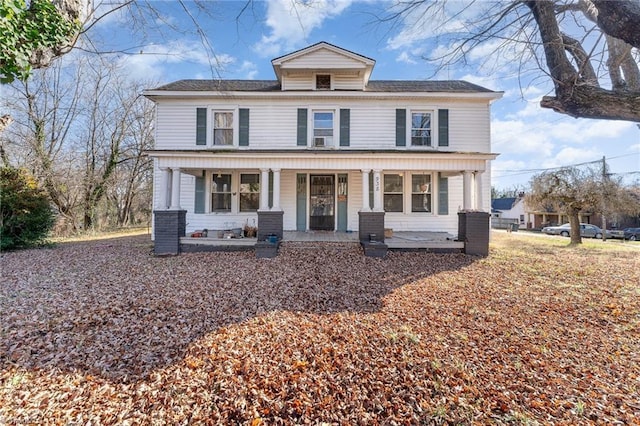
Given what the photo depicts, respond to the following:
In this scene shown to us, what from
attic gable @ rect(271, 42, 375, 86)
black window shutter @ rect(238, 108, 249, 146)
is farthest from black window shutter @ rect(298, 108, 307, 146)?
black window shutter @ rect(238, 108, 249, 146)

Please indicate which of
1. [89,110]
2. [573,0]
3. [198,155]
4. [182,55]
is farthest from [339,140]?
[89,110]

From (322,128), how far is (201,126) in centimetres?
475

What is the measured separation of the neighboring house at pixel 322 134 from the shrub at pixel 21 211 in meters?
3.47

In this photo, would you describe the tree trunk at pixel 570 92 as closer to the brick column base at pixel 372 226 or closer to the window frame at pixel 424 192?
the brick column base at pixel 372 226

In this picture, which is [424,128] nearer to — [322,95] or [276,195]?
[322,95]

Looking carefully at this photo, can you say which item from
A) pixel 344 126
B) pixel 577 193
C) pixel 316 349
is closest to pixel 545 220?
pixel 577 193

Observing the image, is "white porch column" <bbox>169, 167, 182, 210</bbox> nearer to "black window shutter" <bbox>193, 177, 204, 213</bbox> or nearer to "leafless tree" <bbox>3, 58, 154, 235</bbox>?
"black window shutter" <bbox>193, 177, 204, 213</bbox>

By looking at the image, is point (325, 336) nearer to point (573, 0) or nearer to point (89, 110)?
point (573, 0)

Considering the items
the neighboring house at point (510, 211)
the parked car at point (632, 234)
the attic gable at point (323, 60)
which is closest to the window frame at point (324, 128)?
the attic gable at point (323, 60)

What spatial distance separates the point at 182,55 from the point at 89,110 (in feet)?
56.6

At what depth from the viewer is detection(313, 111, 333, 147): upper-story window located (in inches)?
429

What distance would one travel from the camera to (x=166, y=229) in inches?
341

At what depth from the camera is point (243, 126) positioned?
35.7 ft

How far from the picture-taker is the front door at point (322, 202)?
36.9 feet
